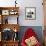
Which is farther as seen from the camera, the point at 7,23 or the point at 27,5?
the point at 27,5

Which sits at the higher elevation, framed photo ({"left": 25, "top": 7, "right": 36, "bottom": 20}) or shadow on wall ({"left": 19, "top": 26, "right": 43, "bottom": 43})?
framed photo ({"left": 25, "top": 7, "right": 36, "bottom": 20})

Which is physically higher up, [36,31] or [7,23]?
[7,23]

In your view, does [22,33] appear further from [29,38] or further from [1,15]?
[1,15]

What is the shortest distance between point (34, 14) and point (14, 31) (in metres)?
1.04

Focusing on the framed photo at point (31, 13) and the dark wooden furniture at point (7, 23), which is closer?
the dark wooden furniture at point (7, 23)

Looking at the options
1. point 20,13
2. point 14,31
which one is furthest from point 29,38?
point 20,13

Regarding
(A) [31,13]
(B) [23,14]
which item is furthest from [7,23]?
(A) [31,13]

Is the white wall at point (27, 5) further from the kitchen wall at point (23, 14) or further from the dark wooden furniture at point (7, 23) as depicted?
the dark wooden furniture at point (7, 23)

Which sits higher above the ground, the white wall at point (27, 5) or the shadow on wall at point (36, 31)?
the white wall at point (27, 5)

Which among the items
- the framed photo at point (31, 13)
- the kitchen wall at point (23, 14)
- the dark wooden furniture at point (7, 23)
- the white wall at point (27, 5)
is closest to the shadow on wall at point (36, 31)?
the kitchen wall at point (23, 14)

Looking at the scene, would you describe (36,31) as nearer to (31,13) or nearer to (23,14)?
(31,13)

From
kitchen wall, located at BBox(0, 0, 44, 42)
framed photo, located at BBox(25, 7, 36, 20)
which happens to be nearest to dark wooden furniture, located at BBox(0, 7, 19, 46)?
kitchen wall, located at BBox(0, 0, 44, 42)

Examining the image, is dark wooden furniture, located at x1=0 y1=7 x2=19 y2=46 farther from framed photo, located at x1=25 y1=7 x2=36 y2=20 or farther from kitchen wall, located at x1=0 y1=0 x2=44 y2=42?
framed photo, located at x1=25 y1=7 x2=36 y2=20

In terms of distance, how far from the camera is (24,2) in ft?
20.9
